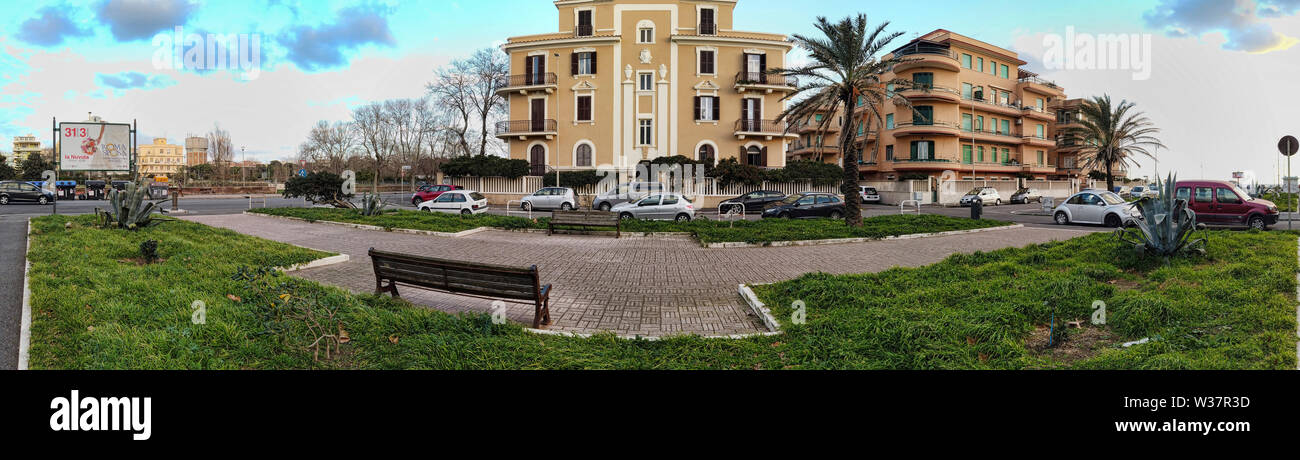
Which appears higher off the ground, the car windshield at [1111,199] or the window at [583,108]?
the window at [583,108]

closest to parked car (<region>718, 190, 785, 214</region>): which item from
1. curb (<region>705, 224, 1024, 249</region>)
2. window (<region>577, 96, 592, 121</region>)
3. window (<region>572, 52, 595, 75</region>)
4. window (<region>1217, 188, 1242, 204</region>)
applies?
curb (<region>705, 224, 1024, 249</region>)

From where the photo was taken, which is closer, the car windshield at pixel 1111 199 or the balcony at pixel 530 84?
the car windshield at pixel 1111 199

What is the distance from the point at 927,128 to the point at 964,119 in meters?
6.01

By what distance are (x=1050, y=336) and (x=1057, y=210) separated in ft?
65.5

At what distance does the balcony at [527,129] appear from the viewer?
41.3 m

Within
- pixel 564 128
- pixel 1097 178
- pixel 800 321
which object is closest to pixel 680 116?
pixel 564 128

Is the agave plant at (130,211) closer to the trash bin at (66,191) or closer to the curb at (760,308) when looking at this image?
the curb at (760,308)

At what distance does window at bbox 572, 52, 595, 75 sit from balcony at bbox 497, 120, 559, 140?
4089mm

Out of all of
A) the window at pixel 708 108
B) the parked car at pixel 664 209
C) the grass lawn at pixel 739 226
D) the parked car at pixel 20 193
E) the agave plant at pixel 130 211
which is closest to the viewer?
the agave plant at pixel 130 211

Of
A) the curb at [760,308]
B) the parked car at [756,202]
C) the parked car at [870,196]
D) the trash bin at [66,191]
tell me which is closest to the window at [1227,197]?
the parked car at [756,202]

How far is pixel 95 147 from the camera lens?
2614cm

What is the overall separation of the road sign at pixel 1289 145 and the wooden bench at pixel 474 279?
63.7ft

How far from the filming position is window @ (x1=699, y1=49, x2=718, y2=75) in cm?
4078
